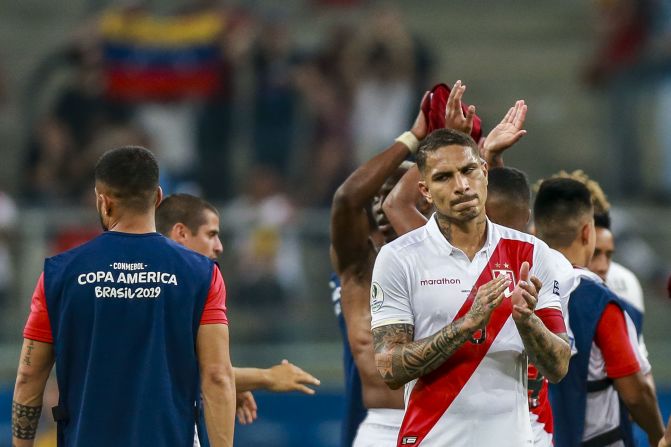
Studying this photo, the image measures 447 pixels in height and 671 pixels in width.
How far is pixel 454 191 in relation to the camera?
503 centimetres

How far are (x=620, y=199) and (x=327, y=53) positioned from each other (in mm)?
3901

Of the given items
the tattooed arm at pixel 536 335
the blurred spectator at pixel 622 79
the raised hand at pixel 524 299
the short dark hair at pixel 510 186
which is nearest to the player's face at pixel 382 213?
the short dark hair at pixel 510 186

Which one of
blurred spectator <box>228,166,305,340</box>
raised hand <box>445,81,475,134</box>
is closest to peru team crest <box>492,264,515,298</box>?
raised hand <box>445,81,475,134</box>

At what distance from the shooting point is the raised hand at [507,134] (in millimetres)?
5789

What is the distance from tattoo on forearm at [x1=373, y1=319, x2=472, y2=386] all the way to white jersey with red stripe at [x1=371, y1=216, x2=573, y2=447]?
47mm

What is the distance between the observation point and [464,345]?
16.2 ft

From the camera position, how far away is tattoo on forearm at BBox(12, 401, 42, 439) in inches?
207

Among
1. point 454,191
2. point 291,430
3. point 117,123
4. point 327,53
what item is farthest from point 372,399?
point 327,53

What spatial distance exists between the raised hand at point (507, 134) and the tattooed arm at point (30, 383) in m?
2.18

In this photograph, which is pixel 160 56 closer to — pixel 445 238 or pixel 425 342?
pixel 445 238

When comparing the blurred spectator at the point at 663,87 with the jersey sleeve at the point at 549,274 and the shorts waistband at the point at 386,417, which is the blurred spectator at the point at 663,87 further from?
the jersey sleeve at the point at 549,274

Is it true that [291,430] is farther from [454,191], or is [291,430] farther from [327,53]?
[454,191]

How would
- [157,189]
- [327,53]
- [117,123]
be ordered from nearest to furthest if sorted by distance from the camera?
[157,189]
[117,123]
[327,53]

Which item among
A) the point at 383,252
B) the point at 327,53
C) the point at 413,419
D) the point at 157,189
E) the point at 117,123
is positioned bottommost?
the point at 413,419
